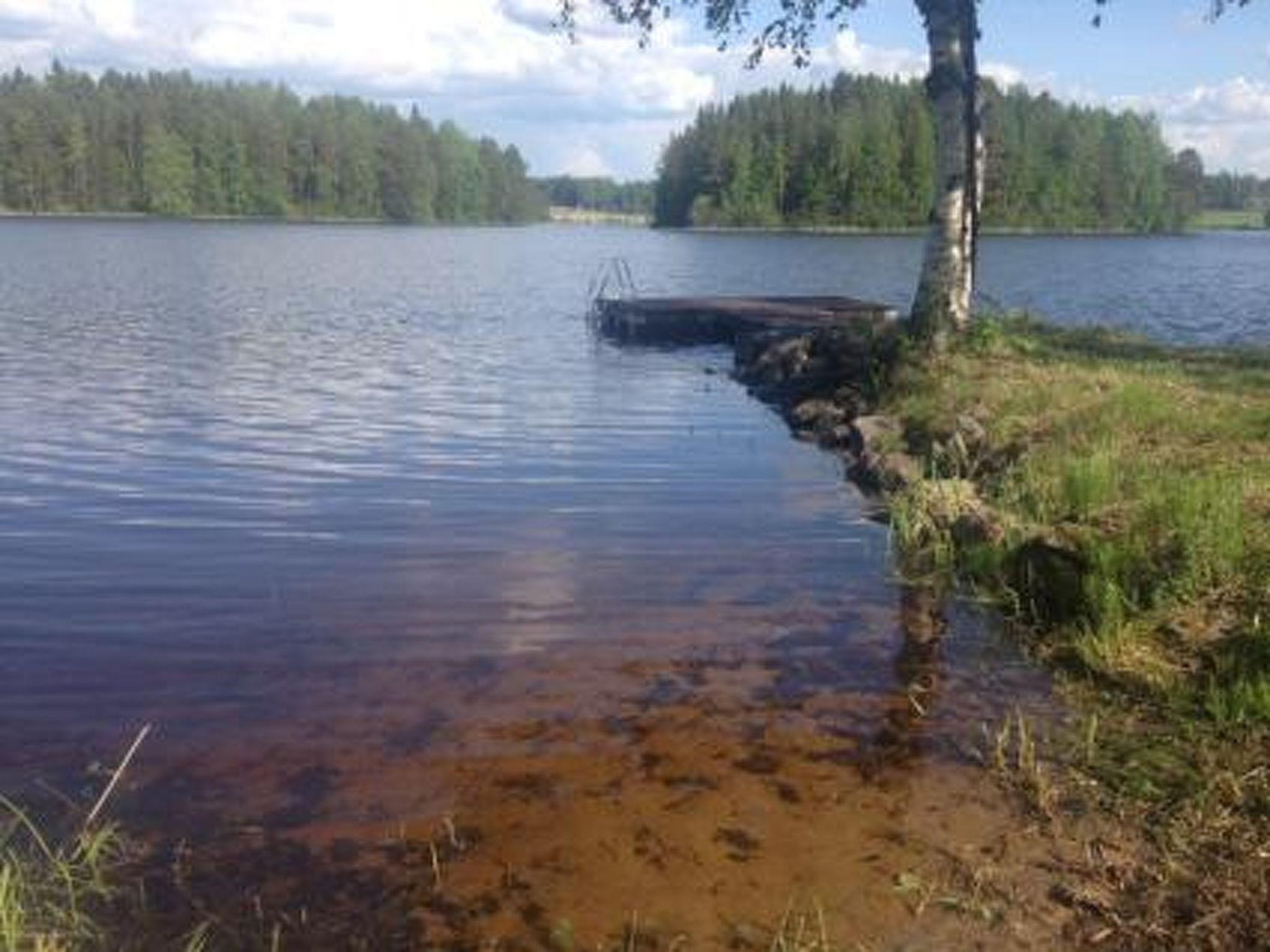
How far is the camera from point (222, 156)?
502 feet

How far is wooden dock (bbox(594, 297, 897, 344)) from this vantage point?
30.6 metres

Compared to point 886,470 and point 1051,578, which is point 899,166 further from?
point 1051,578

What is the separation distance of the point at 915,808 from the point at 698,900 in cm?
136

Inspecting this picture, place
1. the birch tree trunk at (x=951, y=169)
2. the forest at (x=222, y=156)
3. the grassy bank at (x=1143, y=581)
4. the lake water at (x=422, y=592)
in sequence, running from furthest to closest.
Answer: the forest at (x=222, y=156)
the birch tree trunk at (x=951, y=169)
the lake water at (x=422, y=592)
the grassy bank at (x=1143, y=581)

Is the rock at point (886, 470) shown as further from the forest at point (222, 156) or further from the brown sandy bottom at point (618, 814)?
the forest at point (222, 156)

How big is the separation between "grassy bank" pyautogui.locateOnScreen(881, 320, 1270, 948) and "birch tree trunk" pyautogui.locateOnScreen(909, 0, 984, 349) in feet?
10.0

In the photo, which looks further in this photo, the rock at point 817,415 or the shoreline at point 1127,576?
the rock at point 817,415

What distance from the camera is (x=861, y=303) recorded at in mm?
33781

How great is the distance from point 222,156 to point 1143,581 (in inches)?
6257

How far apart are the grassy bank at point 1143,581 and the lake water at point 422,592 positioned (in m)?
0.58

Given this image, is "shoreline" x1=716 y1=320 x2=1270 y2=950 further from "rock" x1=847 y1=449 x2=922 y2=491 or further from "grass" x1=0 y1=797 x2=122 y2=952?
"grass" x1=0 y1=797 x2=122 y2=952

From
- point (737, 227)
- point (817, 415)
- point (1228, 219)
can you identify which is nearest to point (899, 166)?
point (737, 227)

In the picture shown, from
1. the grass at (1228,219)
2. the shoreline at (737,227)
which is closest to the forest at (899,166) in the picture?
the shoreline at (737,227)

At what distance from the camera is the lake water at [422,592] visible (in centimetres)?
687
